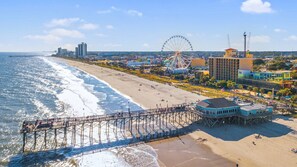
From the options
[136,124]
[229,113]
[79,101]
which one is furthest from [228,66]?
[136,124]

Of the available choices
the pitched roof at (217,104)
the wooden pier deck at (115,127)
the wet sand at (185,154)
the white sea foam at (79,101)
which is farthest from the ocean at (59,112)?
the pitched roof at (217,104)

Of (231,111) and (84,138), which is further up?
(231,111)

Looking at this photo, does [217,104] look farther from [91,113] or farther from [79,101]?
[79,101]

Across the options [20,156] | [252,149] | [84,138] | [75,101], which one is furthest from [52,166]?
[75,101]

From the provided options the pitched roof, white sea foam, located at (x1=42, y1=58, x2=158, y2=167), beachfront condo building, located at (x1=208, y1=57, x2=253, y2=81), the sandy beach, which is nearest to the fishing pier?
the pitched roof

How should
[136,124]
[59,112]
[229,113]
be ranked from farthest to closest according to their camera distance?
[59,112] → [229,113] → [136,124]

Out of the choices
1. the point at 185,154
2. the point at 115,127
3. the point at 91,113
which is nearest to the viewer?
the point at 185,154

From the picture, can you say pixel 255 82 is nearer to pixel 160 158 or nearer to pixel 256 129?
pixel 256 129

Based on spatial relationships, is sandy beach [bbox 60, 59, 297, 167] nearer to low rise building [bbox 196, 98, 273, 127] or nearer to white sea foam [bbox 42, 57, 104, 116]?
low rise building [bbox 196, 98, 273, 127]
